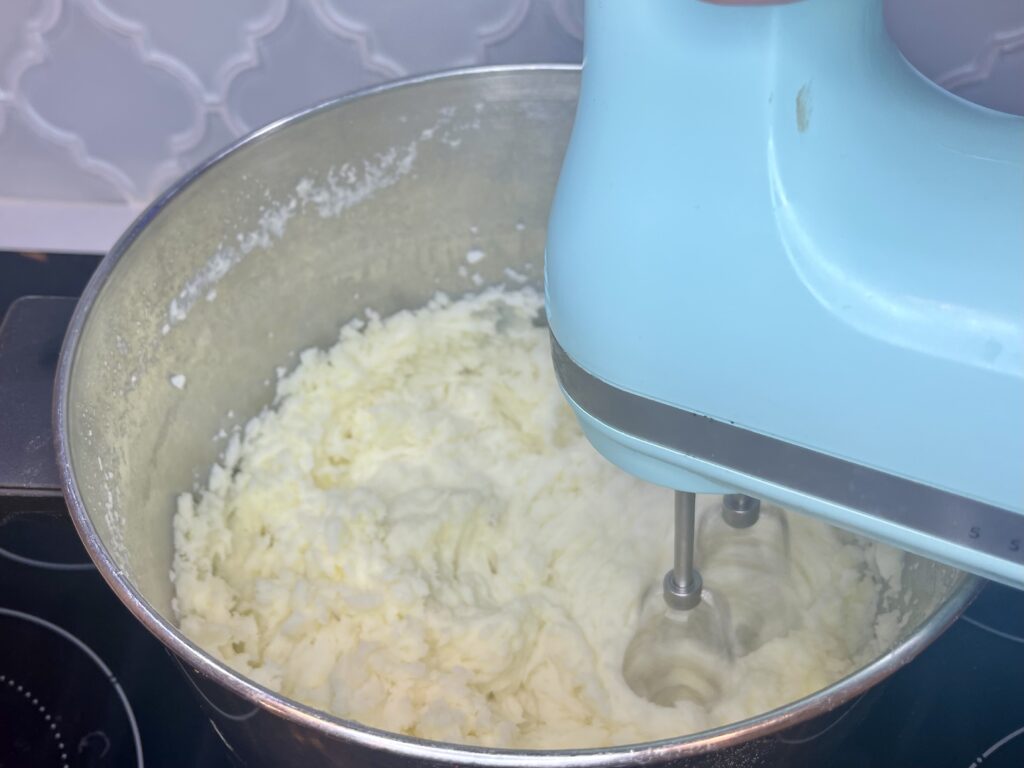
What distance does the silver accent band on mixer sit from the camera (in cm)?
47

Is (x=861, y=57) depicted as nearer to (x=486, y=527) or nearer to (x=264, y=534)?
(x=486, y=527)

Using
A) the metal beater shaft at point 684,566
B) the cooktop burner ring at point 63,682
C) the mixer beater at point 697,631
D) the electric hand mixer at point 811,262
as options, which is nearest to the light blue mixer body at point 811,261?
the electric hand mixer at point 811,262

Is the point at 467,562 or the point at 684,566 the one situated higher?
the point at 684,566

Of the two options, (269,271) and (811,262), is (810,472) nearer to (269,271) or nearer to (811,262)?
(811,262)

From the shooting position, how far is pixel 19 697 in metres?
0.83

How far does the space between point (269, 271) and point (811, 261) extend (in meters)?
0.63

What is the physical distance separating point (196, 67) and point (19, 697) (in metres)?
Result: 0.57

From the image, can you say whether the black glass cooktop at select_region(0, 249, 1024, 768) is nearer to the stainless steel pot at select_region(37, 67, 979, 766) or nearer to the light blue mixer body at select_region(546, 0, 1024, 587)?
the stainless steel pot at select_region(37, 67, 979, 766)

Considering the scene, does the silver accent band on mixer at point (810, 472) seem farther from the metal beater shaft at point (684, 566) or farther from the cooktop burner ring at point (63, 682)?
the cooktop burner ring at point (63, 682)

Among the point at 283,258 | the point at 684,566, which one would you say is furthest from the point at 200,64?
the point at 684,566

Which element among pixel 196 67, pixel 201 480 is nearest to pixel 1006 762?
pixel 201 480

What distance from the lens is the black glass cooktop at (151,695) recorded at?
31.0 inches

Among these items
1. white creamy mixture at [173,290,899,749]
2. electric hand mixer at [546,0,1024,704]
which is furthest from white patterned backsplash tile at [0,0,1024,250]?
electric hand mixer at [546,0,1024,704]

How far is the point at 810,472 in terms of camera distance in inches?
19.5
